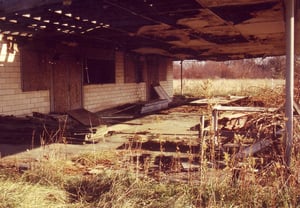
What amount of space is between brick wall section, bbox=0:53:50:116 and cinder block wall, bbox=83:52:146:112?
291 cm

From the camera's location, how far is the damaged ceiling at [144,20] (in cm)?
705

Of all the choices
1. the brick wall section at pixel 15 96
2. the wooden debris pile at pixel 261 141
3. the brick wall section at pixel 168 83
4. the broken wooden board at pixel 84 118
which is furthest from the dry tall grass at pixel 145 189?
the brick wall section at pixel 168 83

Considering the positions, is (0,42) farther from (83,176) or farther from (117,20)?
(83,176)

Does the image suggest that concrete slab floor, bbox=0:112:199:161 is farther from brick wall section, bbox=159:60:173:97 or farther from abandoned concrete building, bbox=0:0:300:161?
brick wall section, bbox=159:60:173:97

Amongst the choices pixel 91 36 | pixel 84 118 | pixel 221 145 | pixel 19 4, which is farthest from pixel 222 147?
pixel 91 36

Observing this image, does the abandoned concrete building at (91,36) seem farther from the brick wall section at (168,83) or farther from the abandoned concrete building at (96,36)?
the brick wall section at (168,83)

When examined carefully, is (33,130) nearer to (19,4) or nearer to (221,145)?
(19,4)

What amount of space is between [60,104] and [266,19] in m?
7.76

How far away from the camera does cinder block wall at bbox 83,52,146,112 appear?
1456cm

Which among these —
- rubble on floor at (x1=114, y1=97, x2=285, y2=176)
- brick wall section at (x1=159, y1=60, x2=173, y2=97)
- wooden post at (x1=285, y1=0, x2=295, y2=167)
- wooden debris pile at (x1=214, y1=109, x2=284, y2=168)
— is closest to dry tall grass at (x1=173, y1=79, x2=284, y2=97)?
rubble on floor at (x1=114, y1=97, x2=285, y2=176)

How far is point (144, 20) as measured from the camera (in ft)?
28.8

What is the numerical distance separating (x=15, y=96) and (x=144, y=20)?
16.0ft

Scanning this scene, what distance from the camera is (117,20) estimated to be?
881 cm

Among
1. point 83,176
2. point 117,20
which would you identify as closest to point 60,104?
point 117,20
